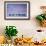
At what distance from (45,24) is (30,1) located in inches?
20.7

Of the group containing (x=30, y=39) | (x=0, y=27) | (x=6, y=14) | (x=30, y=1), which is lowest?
(x=30, y=39)

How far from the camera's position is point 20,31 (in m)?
3.32

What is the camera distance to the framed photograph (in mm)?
3295

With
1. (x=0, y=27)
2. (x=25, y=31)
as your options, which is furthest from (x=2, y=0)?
(x=25, y=31)

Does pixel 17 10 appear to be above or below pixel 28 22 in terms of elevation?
above

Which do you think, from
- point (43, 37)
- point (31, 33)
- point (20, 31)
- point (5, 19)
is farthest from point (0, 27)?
point (43, 37)

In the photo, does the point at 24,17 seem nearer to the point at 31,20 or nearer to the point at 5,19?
the point at 31,20

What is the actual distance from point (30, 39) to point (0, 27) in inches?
24.9

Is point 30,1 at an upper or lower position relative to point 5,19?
upper

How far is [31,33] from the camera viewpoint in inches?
131

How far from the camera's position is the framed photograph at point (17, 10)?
329cm

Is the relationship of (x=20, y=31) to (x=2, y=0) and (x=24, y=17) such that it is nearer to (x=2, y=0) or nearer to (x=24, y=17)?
(x=24, y=17)

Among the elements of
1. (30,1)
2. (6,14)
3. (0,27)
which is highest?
(30,1)

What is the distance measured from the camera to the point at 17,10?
3.31 m
